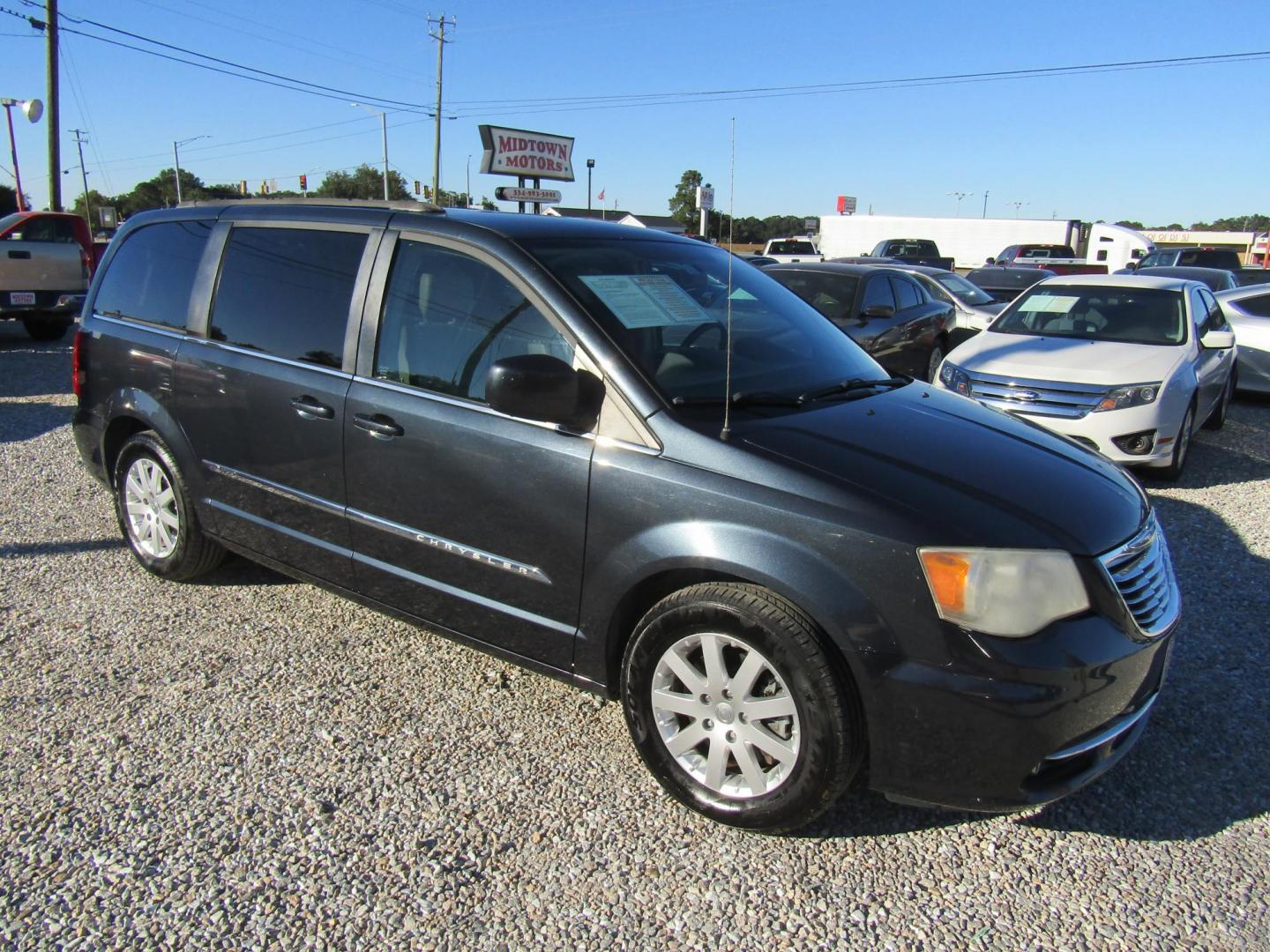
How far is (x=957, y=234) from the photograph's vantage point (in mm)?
46500

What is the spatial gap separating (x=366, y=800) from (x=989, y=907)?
1.81 m

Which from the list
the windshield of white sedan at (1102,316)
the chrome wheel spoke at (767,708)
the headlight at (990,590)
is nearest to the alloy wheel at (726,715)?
the chrome wheel spoke at (767,708)

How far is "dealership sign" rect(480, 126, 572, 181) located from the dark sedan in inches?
988

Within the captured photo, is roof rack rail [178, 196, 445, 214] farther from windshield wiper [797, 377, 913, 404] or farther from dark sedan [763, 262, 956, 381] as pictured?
dark sedan [763, 262, 956, 381]

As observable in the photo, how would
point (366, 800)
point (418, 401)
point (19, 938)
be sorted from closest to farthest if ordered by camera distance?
point (19, 938) → point (366, 800) → point (418, 401)

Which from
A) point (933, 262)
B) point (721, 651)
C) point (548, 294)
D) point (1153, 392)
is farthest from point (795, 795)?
point (933, 262)

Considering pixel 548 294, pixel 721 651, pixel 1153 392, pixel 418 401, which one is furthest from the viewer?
pixel 1153 392

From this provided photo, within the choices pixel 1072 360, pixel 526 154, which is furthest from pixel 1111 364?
pixel 526 154

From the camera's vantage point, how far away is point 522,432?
9.52ft

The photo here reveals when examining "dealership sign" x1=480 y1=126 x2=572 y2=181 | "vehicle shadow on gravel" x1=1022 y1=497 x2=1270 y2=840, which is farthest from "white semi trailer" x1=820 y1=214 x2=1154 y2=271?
"vehicle shadow on gravel" x1=1022 y1=497 x2=1270 y2=840

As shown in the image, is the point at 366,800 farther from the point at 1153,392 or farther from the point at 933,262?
the point at 933,262

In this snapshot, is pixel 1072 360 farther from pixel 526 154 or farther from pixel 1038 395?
pixel 526 154

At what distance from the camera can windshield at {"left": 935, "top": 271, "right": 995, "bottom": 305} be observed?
13984mm

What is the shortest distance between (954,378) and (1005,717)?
5.40 m
